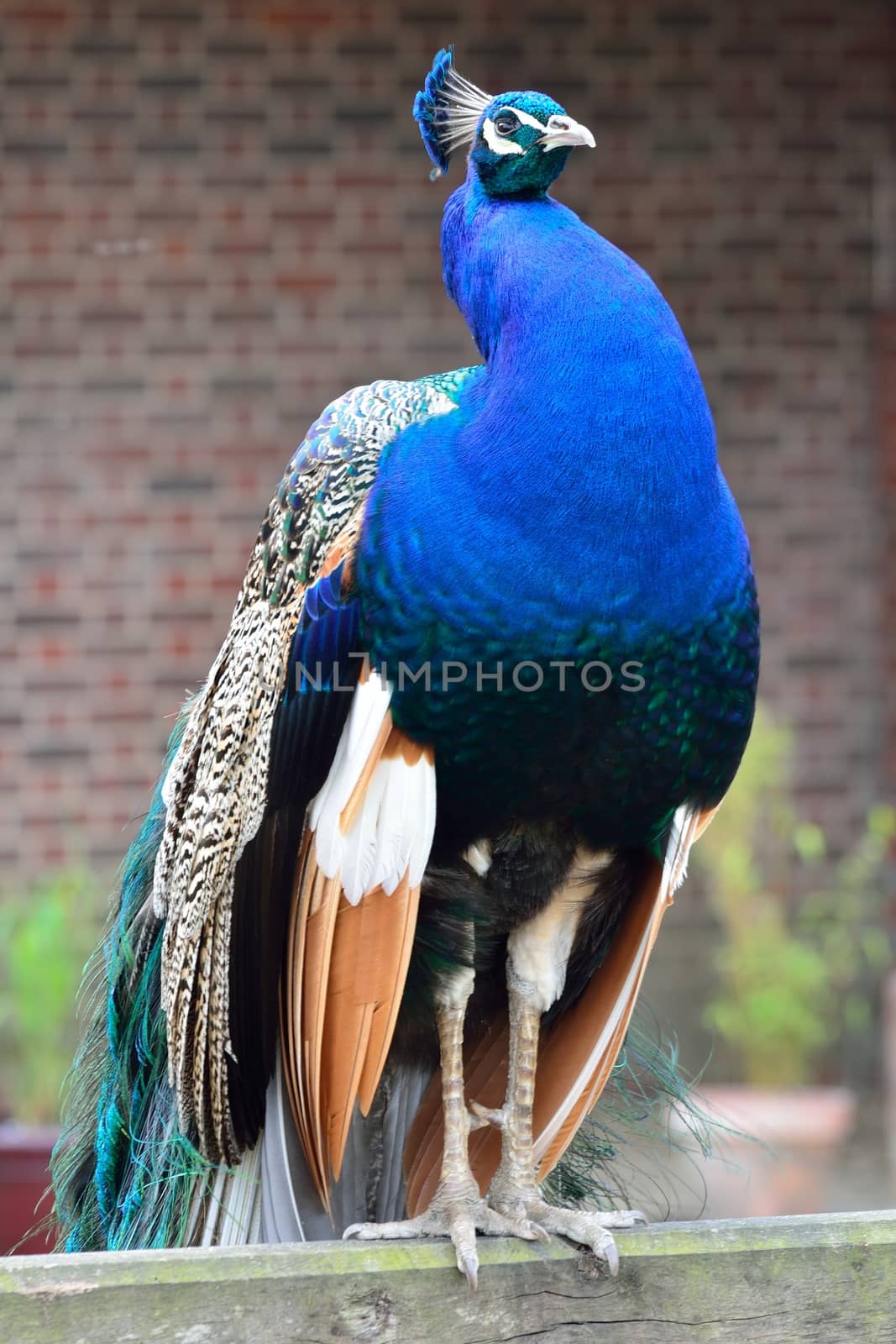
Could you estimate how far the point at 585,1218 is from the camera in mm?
1848

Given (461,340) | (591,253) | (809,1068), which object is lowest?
(809,1068)

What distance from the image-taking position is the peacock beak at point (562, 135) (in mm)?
1992

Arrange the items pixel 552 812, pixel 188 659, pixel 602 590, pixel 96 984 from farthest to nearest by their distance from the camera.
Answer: pixel 188 659 < pixel 96 984 < pixel 552 812 < pixel 602 590

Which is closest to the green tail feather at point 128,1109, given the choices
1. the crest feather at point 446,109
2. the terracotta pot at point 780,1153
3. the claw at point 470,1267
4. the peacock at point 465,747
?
the peacock at point 465,747

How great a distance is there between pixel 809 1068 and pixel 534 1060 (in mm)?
3563

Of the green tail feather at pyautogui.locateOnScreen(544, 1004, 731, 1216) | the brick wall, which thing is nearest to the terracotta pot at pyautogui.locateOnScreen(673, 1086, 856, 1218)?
the brick wall

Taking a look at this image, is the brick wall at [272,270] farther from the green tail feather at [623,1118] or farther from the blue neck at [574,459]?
the blue neck at [574,459]

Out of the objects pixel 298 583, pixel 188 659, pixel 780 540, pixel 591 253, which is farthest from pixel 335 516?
pixel 780 540

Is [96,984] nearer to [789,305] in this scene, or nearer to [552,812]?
[552,812]

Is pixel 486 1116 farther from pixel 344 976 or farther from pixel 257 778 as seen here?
pixel 257 778

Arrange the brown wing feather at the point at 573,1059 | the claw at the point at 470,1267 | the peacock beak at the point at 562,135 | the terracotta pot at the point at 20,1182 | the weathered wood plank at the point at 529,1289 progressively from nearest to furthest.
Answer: the weathered wood plank at the point at 529,1289 < the claw at the point at 470,1267 < the peacock beak at the point at 562,135 < the brown wing feather at the point at 573,1059 < the terracotta pot at the point at 20,1182

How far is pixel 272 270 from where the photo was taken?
208 inches

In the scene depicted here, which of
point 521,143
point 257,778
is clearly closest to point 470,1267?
point 257,778

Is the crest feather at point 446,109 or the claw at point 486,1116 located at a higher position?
the crest feather at point 446,109
